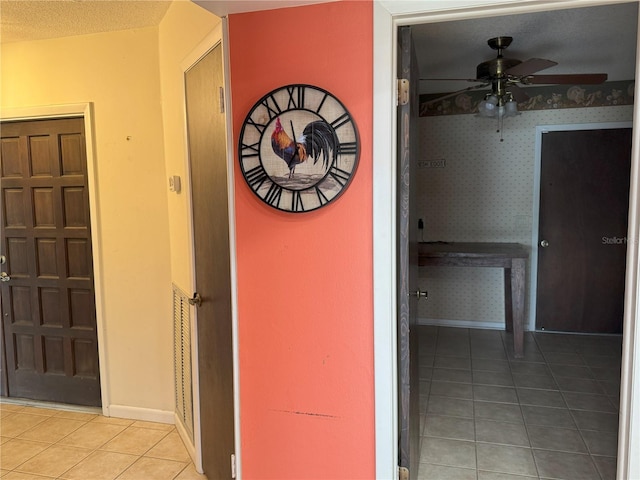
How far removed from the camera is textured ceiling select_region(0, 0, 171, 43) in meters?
2.28

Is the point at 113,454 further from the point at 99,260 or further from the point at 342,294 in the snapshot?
the point at 342,294

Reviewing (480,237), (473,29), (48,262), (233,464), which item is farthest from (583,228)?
(48,262)

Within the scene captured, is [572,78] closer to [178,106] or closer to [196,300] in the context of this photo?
[178,106]

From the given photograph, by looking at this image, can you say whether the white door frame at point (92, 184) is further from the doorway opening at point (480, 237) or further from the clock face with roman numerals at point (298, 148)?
the doorway opening at point (480, 237)

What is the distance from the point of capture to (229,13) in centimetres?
163

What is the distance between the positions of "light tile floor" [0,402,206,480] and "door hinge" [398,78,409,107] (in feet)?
6.85

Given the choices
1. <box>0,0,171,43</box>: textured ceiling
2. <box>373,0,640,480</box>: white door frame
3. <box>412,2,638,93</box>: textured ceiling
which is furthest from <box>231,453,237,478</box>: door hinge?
<box>412,2,638,93</box>: textured ceiling

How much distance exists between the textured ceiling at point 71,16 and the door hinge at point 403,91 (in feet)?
4.89

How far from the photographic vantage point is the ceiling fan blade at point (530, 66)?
2531mm

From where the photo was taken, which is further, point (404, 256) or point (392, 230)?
point (404, 256)

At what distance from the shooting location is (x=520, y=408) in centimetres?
287

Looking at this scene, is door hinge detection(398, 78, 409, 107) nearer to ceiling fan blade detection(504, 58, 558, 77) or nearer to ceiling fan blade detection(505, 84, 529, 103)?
ceiling fan blade detection(504, 58, 558, 77)

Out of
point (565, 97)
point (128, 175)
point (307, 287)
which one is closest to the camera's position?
point (307, 287)

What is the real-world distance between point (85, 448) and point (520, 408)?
2740 millimetres
